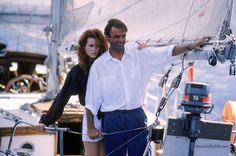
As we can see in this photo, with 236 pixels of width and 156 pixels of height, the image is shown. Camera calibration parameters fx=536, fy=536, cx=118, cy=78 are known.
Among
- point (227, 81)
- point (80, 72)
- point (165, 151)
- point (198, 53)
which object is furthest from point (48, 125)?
Result: point (227, 81)

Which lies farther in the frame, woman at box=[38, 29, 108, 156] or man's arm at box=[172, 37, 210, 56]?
woman at box=[38, 29, 108, 156]

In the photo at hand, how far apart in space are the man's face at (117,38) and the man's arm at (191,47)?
0.37 m

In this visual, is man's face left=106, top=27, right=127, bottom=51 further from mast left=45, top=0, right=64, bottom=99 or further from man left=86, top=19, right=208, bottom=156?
mast left=45, top=0, right=64, bottom=99

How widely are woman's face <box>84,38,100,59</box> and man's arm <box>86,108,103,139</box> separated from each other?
0.45 meters

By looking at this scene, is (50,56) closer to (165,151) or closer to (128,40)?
(128,40)

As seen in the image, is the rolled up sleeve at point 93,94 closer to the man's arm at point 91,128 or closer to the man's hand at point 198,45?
the man's arm at point 91,128

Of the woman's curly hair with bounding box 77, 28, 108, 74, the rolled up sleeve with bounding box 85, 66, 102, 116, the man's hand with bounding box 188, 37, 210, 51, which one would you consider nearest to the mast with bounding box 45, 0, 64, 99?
the woman's curly hair with bounding box 77, 28, 108, 74

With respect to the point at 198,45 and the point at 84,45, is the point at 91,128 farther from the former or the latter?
the point at 198,45

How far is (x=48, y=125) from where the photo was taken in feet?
13.7

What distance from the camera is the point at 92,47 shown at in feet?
13.3

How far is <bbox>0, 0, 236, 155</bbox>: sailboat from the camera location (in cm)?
372

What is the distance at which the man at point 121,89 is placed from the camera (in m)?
3.74

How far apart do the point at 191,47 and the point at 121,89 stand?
0.57m

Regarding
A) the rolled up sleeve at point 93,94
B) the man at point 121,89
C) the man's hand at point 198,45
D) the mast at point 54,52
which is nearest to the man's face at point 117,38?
the man at point 121,89
